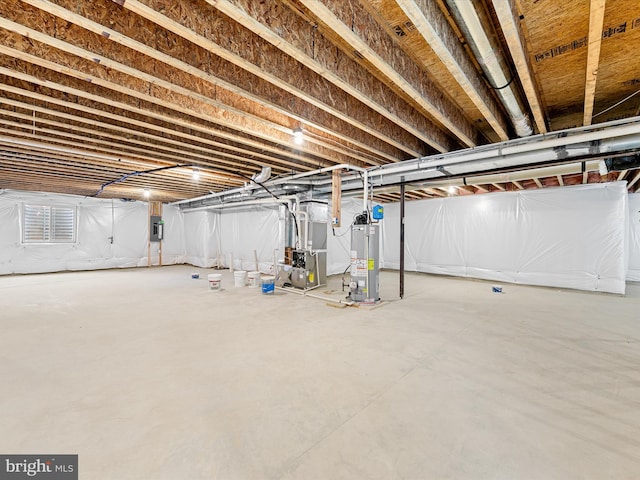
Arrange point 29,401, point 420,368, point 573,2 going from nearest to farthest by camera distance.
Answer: point 573,2, point 29,401, point 420,368

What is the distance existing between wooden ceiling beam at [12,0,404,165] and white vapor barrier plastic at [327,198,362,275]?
3.81 m

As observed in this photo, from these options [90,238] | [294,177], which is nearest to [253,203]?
[294,177]

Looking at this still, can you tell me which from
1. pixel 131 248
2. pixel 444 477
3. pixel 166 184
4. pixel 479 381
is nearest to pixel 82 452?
pixel 444 477

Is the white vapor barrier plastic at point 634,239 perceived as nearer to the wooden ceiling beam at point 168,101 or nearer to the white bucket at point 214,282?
the wooden ceiling beam at point 168,101

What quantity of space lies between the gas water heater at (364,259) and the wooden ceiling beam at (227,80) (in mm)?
1197

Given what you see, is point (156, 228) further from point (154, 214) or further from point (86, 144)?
point (86, 144)

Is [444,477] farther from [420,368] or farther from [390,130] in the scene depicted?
[390,130]

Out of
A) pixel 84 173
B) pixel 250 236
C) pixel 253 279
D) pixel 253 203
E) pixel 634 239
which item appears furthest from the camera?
pixel 250 236

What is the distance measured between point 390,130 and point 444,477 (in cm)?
313

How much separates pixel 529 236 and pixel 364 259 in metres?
4.22

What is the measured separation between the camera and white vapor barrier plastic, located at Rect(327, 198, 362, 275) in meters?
7.31

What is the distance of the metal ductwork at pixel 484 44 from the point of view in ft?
4.78

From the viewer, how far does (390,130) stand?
3301 millimetres

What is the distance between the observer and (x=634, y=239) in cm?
655
